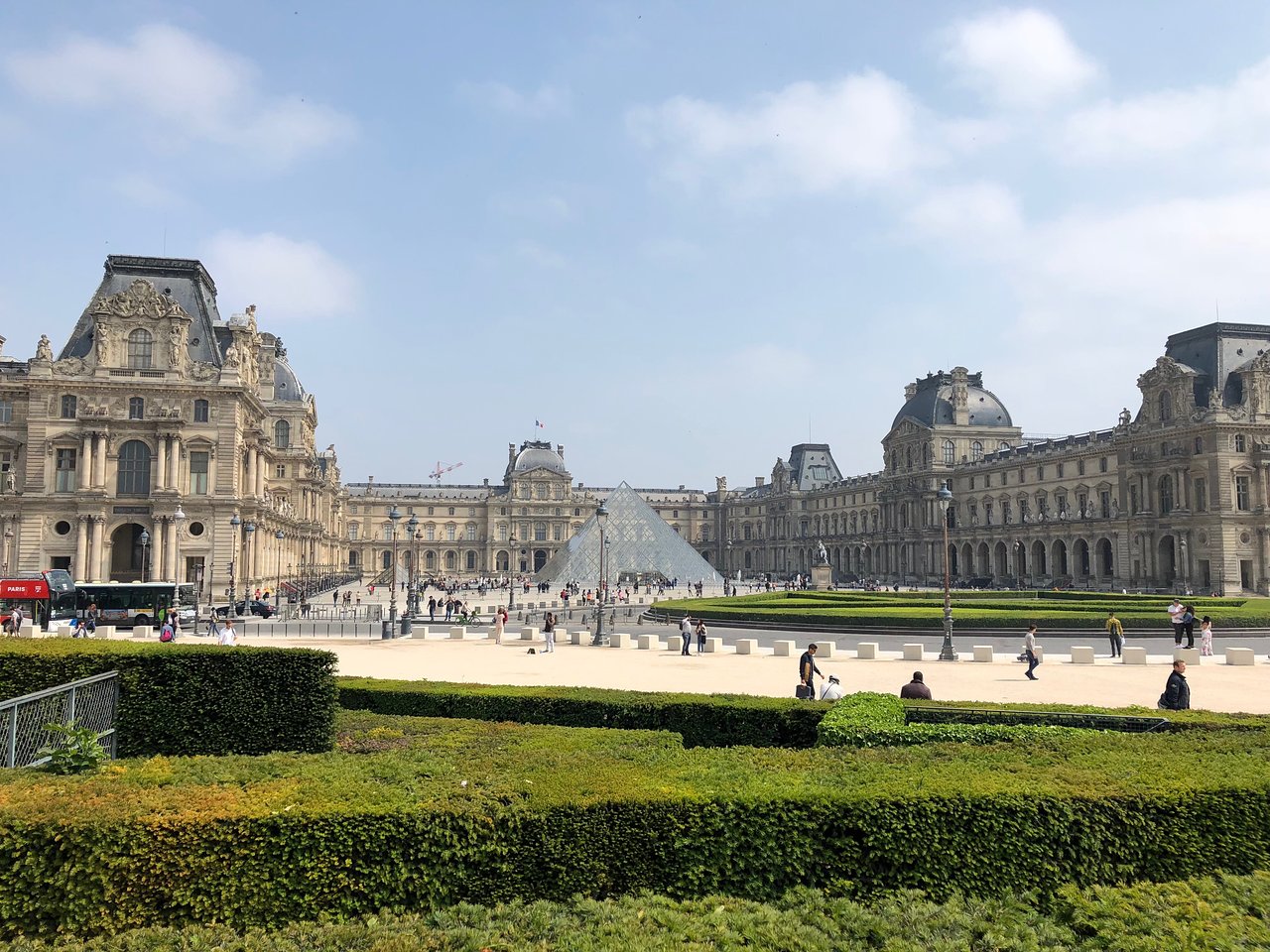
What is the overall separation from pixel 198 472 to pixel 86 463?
4926 mm

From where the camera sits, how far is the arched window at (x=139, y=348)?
46.2 m

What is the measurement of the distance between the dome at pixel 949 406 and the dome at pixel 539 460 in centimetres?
4957

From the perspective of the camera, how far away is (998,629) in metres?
31.6

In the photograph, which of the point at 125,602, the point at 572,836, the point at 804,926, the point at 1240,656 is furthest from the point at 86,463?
the point at 804,926

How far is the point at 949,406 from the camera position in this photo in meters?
89.4

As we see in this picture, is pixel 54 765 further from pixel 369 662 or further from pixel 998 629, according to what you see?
pixel 998 629

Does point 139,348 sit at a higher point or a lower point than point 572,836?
higher

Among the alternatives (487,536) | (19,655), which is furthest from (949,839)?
(487,536)

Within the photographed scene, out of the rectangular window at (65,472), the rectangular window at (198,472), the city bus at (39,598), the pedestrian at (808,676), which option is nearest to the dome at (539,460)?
the rectangular window at (198,472)

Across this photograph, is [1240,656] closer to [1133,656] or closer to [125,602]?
[1133,656]

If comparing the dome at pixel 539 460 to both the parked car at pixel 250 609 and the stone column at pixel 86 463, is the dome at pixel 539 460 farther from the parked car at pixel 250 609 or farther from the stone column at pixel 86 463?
the parked car at pixel 250 609

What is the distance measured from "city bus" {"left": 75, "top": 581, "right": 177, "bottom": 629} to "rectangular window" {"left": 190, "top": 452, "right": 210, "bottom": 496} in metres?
11.8

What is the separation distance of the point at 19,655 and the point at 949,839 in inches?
349

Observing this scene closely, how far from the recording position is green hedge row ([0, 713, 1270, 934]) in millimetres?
5340
